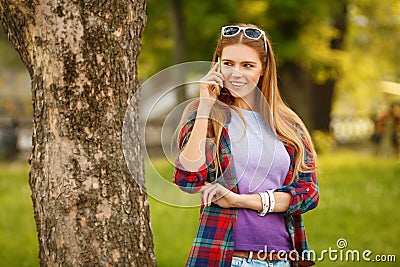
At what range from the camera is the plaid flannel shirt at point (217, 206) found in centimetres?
273

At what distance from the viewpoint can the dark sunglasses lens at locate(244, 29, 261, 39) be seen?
113 inches

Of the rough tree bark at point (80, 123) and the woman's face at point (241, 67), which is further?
the rough tree bark at point (80, 123)

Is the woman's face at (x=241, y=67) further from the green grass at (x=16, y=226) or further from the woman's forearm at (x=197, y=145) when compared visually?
the green grass at (x=16, y=226)

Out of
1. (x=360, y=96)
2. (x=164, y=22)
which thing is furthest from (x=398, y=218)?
(x=360, y=96)

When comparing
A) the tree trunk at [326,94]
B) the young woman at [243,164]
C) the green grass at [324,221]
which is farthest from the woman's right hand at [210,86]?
the tree trunk at [326,94]

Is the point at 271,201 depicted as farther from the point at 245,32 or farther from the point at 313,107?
the point at 313,107

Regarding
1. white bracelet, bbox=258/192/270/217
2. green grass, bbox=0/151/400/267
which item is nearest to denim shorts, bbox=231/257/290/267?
white bracelet, bbox=258/192/270/217

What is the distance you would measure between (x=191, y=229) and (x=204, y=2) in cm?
646

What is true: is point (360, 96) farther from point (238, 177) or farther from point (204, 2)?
point (238, 177)

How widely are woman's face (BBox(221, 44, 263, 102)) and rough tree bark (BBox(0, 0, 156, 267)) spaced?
A: 689mm

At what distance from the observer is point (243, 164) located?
2.78m

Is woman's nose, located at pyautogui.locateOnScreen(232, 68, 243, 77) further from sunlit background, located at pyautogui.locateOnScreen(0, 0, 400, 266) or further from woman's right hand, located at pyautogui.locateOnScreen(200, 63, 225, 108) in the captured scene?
sunlit background, located at pyautogui.locateOnScreen(0, 0, 400, 266)

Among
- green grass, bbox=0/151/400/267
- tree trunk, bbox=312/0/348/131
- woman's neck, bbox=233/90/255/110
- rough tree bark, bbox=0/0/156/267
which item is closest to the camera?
woman's neck, bbox=233/90/255/110

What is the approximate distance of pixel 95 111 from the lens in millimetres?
3207
